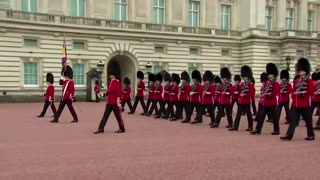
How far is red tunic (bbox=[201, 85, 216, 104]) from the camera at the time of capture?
→ 14297 millimetres

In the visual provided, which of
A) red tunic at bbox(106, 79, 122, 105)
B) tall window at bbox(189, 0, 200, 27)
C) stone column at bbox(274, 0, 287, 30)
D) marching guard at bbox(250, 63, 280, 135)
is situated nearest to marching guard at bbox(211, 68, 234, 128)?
marching guard at bbox(250, 63, 280, 135)

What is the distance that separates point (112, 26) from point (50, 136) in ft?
70.1

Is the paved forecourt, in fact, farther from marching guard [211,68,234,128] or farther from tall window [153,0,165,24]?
tall window [153,0,165,24]

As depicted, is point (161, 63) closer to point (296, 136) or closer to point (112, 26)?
point (112, 26)

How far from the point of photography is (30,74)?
93.9 ft

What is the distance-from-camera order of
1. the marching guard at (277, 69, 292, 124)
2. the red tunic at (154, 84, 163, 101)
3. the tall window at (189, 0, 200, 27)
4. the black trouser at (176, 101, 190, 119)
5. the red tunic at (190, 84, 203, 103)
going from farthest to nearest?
the tall window at (189, 0, 200, 27) < the red tunic at (154, 84, 163, 101) < the black trouser at (176, 101, 190, 119) < the red tunic at (190, 84, 203, 103) < the marching guard at (277, 69, 292, 124)

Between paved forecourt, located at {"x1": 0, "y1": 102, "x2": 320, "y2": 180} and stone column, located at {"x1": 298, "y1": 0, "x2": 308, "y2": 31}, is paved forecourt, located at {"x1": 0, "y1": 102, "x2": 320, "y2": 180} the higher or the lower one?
the lower one

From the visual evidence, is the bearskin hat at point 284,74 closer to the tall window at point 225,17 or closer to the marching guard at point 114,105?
the marching guard at point 114,105

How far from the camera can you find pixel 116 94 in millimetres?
11648

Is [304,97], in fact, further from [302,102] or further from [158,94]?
[158,94]

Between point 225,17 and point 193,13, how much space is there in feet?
11.1

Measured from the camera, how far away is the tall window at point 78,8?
30.9m

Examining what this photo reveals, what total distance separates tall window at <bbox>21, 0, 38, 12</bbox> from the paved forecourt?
1815cm

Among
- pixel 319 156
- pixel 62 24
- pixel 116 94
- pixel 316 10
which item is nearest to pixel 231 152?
pixel 319 156
